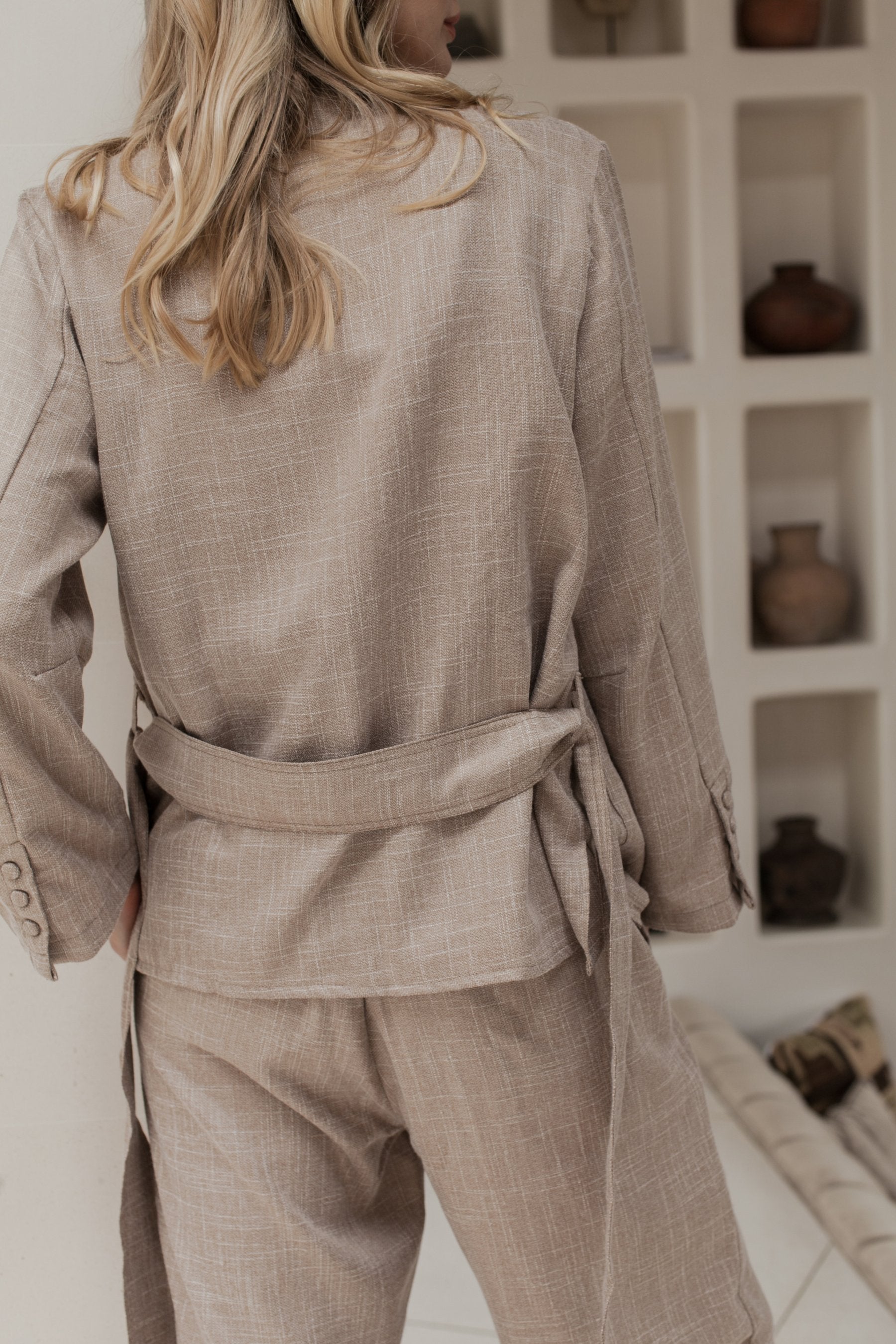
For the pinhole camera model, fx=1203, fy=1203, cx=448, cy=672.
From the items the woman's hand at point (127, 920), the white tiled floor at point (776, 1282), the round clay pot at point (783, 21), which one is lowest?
the white tiled floor at point (776, 1282)

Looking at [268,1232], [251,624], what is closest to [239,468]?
[251,624]

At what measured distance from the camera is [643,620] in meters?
0.88

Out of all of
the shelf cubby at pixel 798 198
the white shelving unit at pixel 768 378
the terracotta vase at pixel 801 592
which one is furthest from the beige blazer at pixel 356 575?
the shelf cubby at pixel 798 198

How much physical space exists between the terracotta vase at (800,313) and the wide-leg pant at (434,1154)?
73.6 inches

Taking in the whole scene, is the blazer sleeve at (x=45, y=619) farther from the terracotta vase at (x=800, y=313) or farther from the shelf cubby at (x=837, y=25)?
the shelf cubby at (x=837, y=25)

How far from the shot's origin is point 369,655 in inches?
31.1

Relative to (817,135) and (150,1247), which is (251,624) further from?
(817,135)

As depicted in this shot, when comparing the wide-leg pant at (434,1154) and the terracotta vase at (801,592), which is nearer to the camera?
the wide-leg pant at (434,1154)

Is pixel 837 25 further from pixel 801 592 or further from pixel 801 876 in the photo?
pixel 801 876

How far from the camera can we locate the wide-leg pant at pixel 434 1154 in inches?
32.9

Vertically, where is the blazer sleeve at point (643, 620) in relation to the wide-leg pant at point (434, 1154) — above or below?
above

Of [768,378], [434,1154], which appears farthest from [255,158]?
[768,378]

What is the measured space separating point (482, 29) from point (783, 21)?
59 centimetres

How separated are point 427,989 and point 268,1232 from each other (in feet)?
0.73
